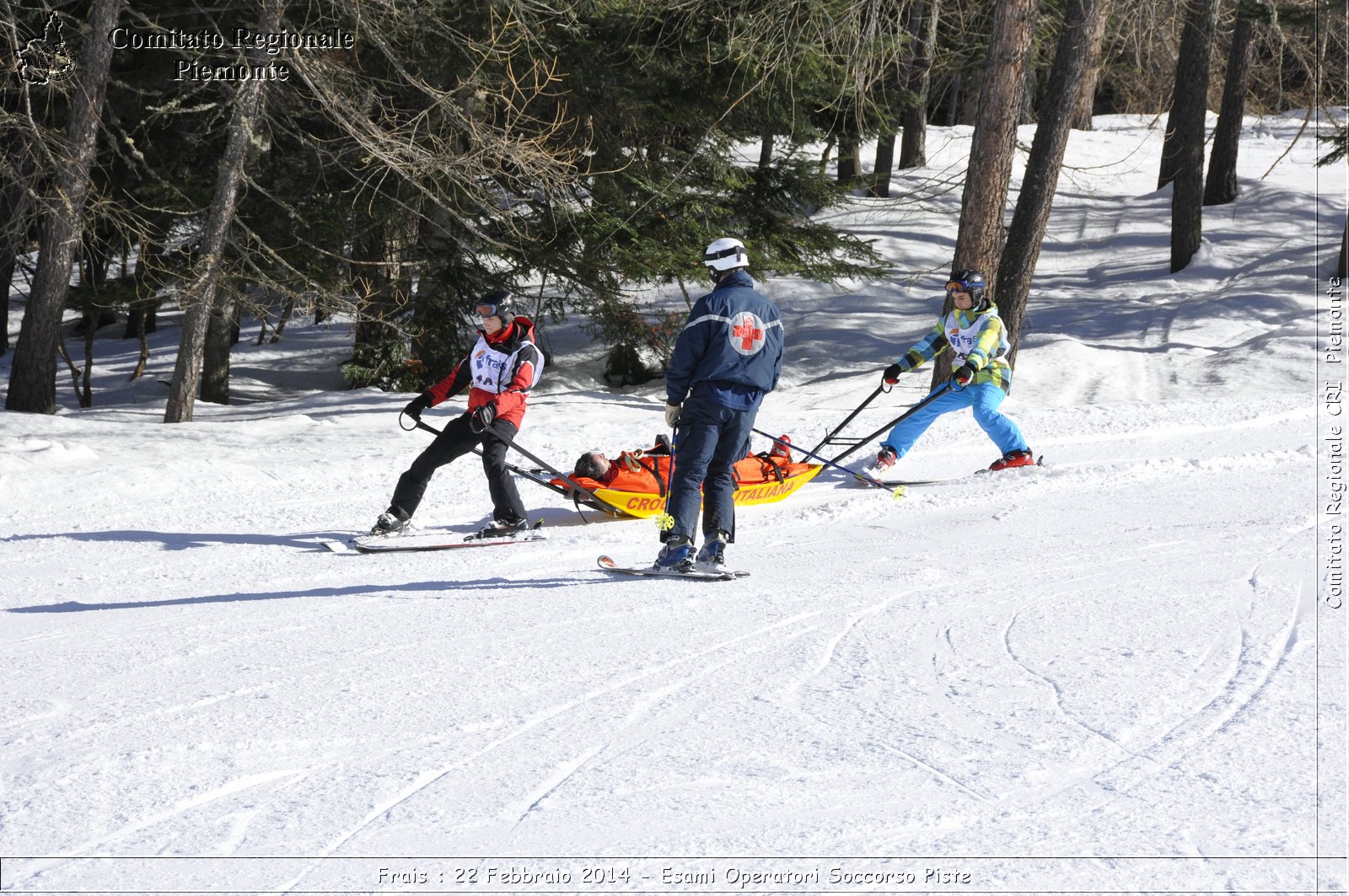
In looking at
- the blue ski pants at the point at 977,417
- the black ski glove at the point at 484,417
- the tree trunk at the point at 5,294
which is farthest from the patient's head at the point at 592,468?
the tree trunk at the point at 5,294

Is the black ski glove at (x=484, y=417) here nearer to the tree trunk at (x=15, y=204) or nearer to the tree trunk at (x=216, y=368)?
the tree trunk at (x=15, y=204)

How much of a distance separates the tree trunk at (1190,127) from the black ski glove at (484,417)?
616 inches

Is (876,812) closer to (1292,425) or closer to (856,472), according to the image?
(856,472)

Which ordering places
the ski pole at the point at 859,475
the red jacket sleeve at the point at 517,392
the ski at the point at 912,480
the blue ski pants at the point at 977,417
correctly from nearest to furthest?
1. the red jacket sleeve at the point at 517,392
2. the ski pole at the point at 859,475
3. the ski at the point at 912,480
4. the blue ski pants at the point at 977,417

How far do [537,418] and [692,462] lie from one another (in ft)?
16.3

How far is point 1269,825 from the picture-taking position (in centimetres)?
310

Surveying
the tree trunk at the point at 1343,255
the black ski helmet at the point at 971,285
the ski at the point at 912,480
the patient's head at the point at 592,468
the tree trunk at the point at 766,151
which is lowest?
the ski at the point at 912,480

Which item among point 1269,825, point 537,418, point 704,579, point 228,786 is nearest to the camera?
point 1269,825

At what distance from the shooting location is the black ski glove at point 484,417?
700cm

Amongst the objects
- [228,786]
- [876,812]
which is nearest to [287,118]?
[228,786]

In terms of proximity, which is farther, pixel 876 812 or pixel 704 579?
pixel 704 579

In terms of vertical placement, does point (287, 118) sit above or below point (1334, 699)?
above

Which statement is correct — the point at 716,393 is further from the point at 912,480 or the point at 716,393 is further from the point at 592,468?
the point at 912,480

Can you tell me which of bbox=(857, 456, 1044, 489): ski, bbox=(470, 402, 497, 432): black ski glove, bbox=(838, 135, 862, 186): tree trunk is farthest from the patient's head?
bbox=(838, 135, 862, 186): tree trunk
